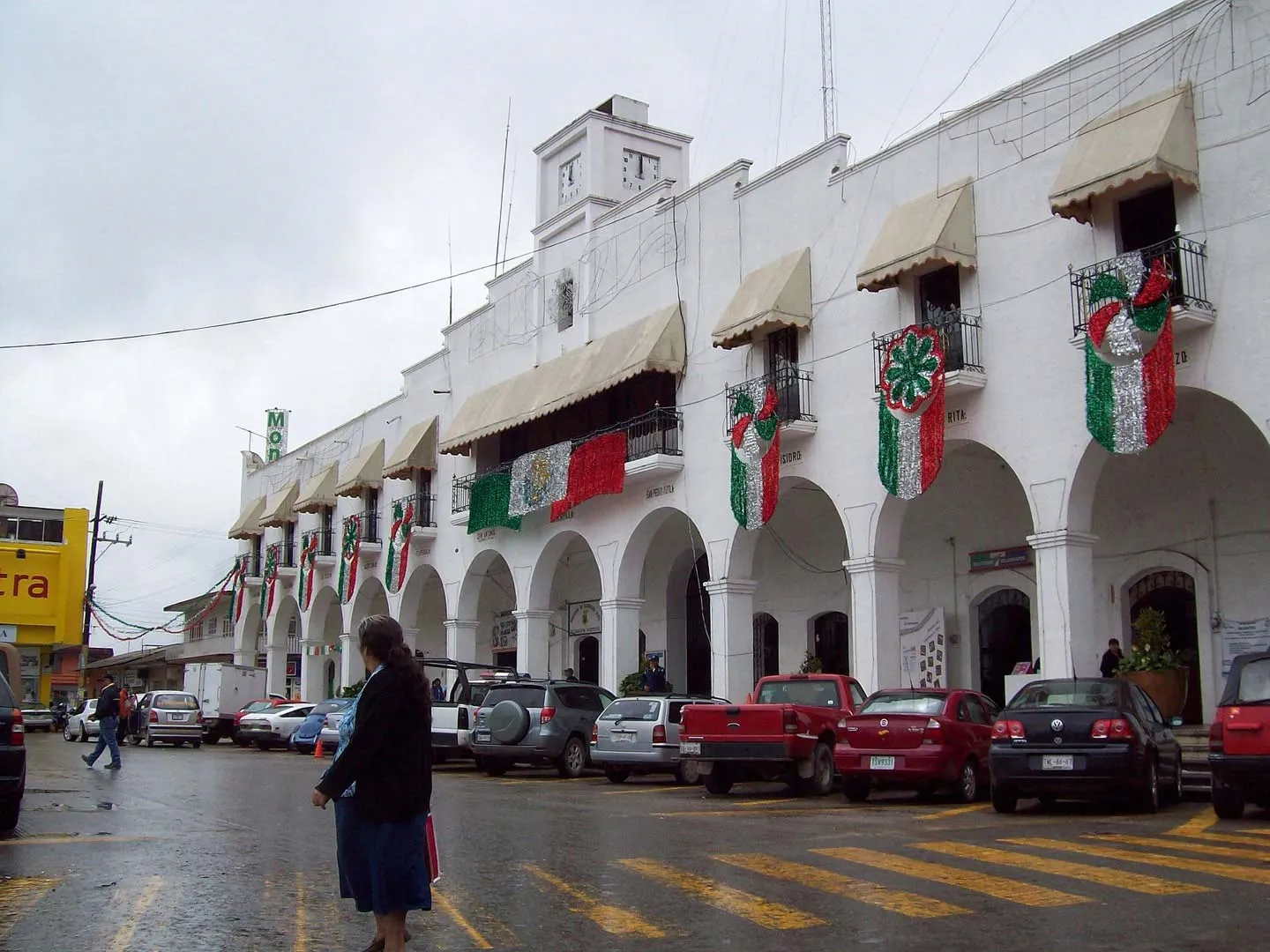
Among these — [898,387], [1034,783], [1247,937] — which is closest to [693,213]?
[898,387]

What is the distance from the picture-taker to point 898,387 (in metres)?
19.8

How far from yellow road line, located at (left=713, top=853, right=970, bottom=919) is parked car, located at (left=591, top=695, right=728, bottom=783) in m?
8.78

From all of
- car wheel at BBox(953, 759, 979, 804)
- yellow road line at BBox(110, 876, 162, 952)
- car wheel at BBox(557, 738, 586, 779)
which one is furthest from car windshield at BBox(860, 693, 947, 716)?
yellow road line at BBox(110, 876, 162, 952)

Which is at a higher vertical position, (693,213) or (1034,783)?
(693,213)

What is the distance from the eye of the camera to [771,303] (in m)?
22.0

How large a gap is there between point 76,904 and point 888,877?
17.1 feet

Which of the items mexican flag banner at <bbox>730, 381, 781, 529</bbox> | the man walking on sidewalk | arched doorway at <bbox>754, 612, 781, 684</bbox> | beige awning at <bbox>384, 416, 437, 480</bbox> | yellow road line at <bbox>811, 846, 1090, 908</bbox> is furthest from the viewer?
beige awning at <bbox>384, 416, 437, 480</bbox>

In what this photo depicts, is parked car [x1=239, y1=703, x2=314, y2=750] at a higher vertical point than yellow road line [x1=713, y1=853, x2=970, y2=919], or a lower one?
higher

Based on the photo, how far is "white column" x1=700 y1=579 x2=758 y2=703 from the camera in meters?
23.4

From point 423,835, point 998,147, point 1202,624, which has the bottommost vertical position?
point 423,835

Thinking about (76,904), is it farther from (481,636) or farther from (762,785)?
(481,636)

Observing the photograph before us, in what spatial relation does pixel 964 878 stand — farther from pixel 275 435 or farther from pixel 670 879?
pixel 275 435

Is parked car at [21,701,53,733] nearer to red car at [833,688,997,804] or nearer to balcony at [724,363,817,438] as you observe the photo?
balcony at [724,363,817,438]

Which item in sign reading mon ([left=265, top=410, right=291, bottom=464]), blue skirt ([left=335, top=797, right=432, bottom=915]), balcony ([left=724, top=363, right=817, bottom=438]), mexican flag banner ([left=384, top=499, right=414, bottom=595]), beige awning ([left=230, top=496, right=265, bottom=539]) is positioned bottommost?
blue skirt ([left=335, top=797, right=432, bottom=915])
